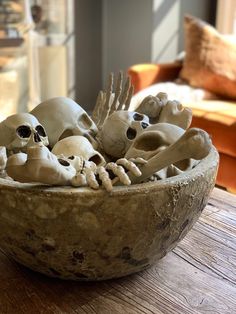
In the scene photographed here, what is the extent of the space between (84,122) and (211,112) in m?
1.51

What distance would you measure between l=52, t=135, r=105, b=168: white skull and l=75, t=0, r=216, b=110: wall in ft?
9.15

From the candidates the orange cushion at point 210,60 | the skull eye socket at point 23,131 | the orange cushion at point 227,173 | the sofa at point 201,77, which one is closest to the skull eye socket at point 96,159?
the skull eye socket at point 23,131

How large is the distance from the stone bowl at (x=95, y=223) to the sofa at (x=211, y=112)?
1259 millimetres

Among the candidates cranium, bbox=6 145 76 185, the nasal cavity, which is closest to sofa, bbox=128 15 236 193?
the nasal cavity

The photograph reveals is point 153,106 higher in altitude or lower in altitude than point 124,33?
higher

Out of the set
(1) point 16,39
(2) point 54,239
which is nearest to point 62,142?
(2) point 54,239

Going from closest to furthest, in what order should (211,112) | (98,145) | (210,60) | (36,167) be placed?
1. (36,167)
2. (98,145)
3. (211,112)
4. (210,60)

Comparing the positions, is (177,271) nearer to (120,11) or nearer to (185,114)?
(185,114)

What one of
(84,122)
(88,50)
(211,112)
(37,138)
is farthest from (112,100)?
(88,50)

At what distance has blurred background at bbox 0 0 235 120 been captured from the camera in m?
3.28

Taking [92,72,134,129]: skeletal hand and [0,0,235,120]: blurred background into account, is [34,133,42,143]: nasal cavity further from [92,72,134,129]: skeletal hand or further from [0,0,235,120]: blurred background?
[0,0,235,120]: blurred background

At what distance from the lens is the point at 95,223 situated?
0.55 m

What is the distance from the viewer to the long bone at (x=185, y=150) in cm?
54

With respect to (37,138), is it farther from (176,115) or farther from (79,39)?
(79,39)
